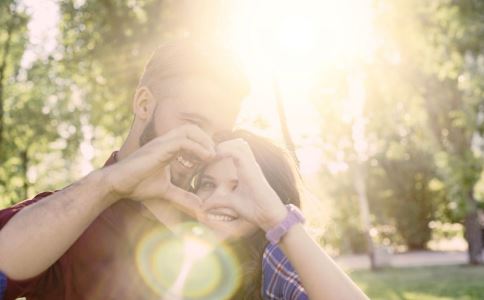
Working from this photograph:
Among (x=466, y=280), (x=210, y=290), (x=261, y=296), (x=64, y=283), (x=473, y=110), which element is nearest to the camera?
(x=64, y=283)

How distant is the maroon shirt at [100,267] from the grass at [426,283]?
15.0 metres

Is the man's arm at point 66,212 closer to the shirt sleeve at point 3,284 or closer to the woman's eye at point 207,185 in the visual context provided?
the shirt sleeve at point 3,284

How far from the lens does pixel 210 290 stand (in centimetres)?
289

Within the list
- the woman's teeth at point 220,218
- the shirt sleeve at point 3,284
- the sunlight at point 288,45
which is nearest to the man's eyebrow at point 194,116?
the woman's teeth at point 220,218

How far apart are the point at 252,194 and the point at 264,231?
0.51m

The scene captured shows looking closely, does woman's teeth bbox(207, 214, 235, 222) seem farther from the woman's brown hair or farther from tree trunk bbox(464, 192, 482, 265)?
tree trunk bbox(464, 192, 482, 265)

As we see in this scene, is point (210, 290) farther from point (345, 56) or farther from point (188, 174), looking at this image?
point (345, 56)

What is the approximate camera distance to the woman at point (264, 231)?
218cm

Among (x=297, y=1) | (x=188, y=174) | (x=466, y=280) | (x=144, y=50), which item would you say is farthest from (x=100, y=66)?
(x=466, y=280)

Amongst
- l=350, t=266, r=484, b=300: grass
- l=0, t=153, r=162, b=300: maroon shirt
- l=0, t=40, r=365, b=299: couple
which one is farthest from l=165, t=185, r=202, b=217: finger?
l=350, t=266, r=484, b=300: grass

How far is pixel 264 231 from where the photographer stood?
9.20ft

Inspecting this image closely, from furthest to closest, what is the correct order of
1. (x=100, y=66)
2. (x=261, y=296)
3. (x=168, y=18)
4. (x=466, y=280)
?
(x=466, y=280) → (x=100, y=66) → (x=168, y=18) → (x=261, y=296)

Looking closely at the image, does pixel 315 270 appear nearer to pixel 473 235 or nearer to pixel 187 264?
pixel 187 264

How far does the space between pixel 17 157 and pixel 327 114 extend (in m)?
16.7
